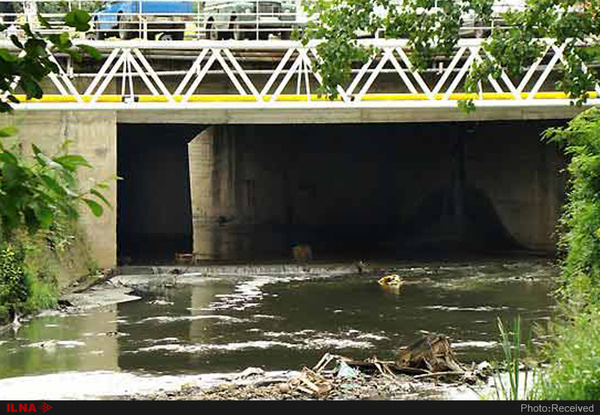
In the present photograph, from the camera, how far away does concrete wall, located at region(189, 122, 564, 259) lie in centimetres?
3781

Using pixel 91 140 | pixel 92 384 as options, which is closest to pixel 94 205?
pixel 92 384

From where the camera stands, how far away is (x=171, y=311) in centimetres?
2173

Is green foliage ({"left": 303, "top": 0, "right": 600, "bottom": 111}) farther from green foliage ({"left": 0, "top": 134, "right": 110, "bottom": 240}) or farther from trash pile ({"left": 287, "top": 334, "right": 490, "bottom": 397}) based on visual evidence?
green foliage ({"left": 0, "top": 134, "right": 110, "bottom": 240})

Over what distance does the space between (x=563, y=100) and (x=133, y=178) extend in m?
24.2

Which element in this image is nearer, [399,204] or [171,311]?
[171,311]

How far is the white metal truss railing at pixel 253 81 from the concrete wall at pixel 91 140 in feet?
1.25

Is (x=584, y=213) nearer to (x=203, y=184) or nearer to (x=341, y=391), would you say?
(x=341, y=391)

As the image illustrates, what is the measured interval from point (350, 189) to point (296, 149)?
2859 mm

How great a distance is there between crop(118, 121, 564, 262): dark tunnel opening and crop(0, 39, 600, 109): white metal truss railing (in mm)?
7009

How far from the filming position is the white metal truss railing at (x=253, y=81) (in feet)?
86.3

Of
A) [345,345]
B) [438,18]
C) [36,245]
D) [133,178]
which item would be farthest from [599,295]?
[133,178]

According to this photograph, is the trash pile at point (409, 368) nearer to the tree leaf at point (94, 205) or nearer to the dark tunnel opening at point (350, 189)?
the tree leaf at point (94, 205)

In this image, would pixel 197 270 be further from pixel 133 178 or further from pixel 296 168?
pixel 133 178

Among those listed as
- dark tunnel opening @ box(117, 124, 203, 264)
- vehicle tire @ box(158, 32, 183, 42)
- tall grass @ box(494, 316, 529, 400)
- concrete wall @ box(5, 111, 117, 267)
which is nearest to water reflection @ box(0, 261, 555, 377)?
concrete wall @ box(5, 111, 117, 267)
